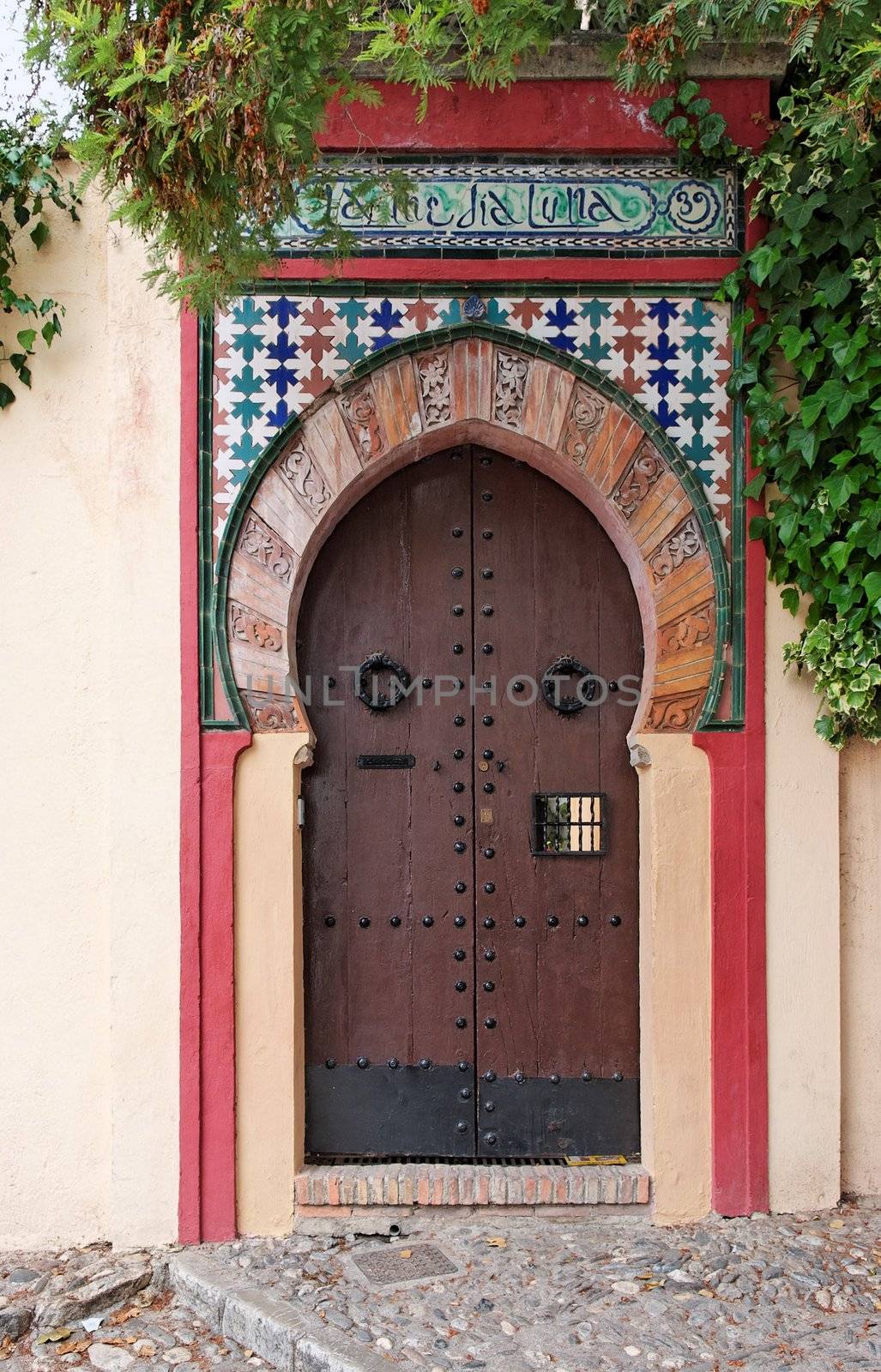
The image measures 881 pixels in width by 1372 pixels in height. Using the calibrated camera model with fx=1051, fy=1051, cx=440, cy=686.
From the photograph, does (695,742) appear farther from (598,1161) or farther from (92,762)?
(92,762)

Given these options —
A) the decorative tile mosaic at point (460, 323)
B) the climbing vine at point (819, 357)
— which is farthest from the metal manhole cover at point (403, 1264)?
the decorative tile mosaic at point (460, 323)

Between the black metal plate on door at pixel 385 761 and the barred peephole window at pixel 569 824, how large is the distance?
1.56 ft

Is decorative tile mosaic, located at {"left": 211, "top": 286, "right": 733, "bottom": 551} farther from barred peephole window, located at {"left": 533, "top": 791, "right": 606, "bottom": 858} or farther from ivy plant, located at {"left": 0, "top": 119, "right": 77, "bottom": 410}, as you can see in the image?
barred peephole window, located at {"left": 533, "top": 791, "right": 606, "bottom": 858}

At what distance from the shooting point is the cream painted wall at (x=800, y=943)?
353 centimetres

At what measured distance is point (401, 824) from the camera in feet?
12.3

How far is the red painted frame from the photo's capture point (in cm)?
348

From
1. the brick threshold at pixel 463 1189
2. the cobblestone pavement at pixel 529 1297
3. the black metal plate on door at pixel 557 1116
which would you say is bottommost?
the cobblestone pavement at pixel 529 1297

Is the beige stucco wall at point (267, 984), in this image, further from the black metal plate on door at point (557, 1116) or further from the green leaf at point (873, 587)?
the green leaf at point (873, 587)

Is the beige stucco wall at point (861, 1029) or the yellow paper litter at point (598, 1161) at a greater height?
the beige stucco wall at point (861, 1029)

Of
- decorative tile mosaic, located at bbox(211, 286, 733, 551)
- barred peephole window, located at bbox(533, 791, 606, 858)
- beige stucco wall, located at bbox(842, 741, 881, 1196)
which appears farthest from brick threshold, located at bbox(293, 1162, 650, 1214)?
decorative tile mosaic, located at bbox(211, 286, 733, 551)

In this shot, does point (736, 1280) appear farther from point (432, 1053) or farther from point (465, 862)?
point (465, 862)

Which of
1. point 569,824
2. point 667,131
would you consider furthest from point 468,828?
point 667,131

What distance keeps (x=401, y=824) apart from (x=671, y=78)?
267 centimetres

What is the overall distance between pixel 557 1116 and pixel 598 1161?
20 cm
